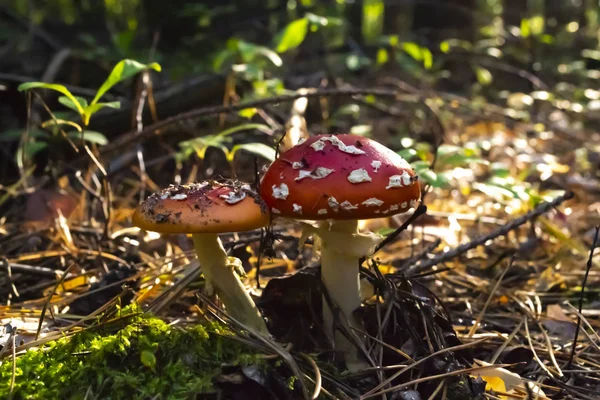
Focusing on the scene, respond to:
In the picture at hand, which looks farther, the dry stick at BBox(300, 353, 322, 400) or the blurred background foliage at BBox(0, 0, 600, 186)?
the blurred background foliage at BBox(0, 0, 600, 186)

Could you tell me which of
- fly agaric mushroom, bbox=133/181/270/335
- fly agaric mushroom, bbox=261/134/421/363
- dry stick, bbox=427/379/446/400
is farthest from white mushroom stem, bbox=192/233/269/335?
dry stick, bbox=427/379/446/400

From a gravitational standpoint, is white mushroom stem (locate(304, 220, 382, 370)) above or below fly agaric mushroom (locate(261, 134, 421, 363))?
below

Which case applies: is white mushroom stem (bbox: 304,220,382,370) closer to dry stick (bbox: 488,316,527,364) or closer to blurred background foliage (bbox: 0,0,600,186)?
dry stick (bbox: 488,316,527,364)

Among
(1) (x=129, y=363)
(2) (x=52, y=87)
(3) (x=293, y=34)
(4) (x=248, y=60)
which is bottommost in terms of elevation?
(1) (x=129, y=363)

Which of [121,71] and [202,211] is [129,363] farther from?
[121,71]

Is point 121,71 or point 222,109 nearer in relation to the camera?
point 121,71

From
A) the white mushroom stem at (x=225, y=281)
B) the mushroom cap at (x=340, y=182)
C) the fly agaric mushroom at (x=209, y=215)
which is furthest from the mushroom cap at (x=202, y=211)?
the white mushroom stem at (x=225, y=281)

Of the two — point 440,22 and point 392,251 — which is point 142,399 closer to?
point 392,251

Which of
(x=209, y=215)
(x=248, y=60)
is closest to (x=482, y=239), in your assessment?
(x=209, y=215)
